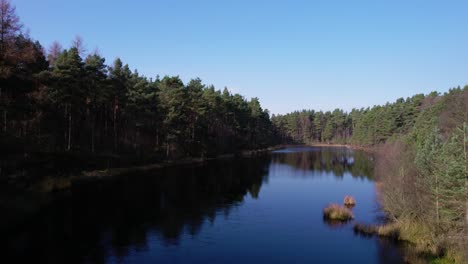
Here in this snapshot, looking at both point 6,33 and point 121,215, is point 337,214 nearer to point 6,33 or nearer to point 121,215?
point 121,215

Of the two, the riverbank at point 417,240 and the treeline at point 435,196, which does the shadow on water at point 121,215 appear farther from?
the treeline at point 435,196

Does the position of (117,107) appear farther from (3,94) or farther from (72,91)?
(3,94)

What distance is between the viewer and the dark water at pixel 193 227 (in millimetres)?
26156

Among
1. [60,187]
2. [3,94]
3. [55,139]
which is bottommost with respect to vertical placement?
[60,187]

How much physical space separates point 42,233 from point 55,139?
3087cm

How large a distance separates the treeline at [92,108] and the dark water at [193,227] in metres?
10.5

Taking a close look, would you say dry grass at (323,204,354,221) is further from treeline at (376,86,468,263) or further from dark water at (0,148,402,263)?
treeline at (376,86,468,263)

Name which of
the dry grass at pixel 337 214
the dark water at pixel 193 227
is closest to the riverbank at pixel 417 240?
the dark water at pixel 193 227

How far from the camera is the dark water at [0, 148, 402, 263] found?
85.8ft

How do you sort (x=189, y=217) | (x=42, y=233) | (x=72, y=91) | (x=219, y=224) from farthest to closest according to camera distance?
(x=72, y=91) → (x=189, y=217) → (x=219, y=224) → (x=42, y=233)

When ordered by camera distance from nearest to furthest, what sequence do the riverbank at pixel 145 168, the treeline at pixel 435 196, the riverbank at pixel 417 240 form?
the treeline at pixel 435 196 → the riverbank at pixel 417 240 → the riverbank at pixel 145 168

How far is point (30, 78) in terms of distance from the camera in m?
39.0

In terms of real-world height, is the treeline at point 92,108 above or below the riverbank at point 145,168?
above

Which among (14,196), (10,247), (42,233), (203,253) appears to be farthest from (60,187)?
(203,253)
